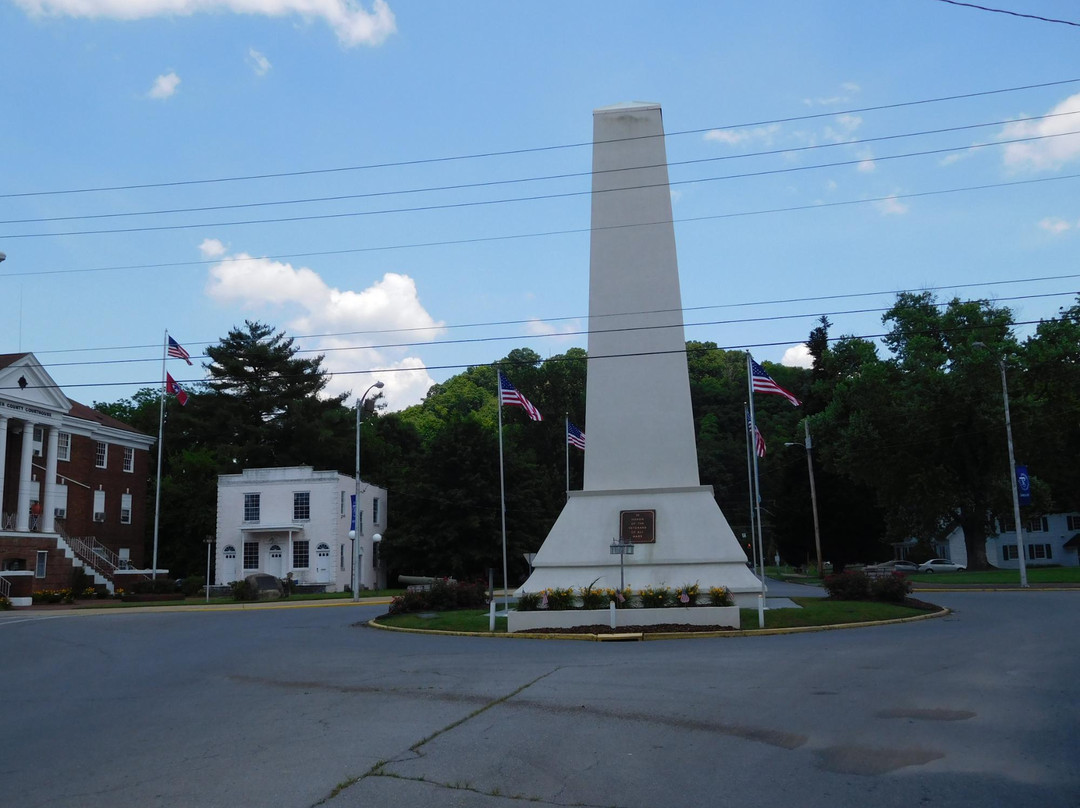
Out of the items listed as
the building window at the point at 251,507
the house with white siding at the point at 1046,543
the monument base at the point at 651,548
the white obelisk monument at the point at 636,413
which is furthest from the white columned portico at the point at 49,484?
A: the house with white siding at the point at 1046,543

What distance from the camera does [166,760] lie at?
28.4 feet

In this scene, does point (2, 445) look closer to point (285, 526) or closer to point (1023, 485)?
point (285, 526)

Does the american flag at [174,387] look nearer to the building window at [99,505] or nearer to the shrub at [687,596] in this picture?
the building window at [99,505]

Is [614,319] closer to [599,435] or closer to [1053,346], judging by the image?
[599,435]

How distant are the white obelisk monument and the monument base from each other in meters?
0.03

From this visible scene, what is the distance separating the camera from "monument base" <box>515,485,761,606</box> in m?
25.3

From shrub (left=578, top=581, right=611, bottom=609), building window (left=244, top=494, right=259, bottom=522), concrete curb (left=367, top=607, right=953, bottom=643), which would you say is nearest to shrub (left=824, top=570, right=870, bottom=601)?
concrete curb (left=367, top=607, right=953, bottom=643)

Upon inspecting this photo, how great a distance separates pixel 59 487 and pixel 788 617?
1701 inches

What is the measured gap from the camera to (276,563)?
52.6 meters

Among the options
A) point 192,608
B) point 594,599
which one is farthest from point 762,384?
point 192,608

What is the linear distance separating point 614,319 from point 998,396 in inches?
1110

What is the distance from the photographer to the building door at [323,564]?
5203 centimetres

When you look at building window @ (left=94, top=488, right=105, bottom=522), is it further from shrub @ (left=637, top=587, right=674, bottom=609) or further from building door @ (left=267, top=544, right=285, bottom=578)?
shrub @ (left=637, top=587, right=674, bottom=609)

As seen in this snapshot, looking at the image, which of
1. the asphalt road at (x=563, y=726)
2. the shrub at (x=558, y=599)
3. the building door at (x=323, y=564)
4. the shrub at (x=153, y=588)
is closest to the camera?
the asphalt road at (x=563, y=726)
